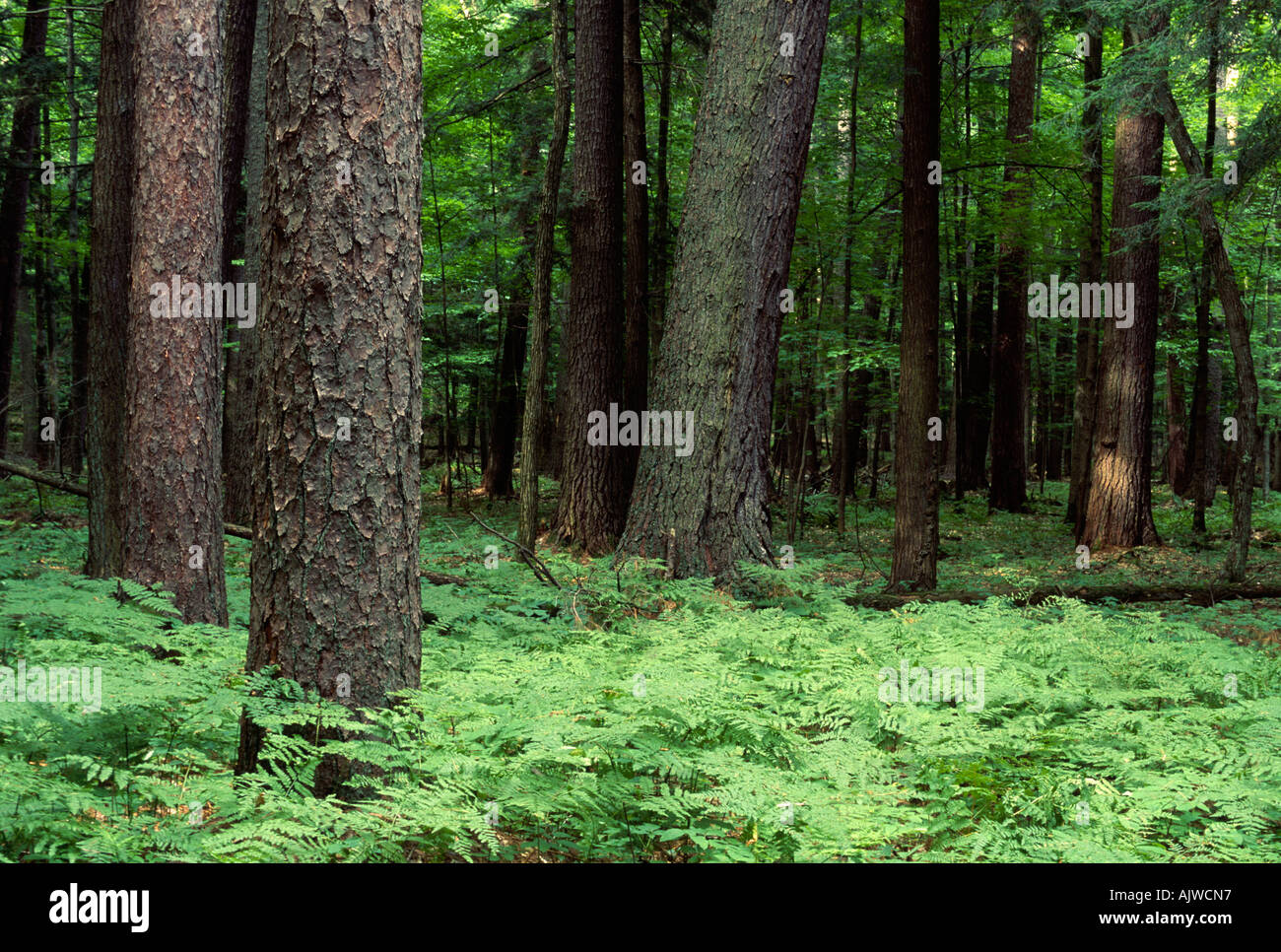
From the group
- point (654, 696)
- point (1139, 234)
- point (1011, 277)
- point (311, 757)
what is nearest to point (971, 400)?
point (1011, 277)

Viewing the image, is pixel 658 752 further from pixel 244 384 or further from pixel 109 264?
pixel 244 384

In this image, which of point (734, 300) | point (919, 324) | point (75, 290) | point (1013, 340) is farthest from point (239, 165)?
point (1013, 340)

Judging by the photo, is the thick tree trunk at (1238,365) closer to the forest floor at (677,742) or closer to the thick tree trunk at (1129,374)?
the thick tree trunk at (1129,374)

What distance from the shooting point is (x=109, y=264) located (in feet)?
23.2

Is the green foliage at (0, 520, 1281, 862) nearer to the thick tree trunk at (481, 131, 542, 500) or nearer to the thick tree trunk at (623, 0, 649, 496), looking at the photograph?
the thick tree trunk at (623, 0, 649, 496)

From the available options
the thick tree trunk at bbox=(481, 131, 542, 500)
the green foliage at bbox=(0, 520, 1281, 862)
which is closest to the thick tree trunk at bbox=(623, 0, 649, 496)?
the green foliage at bbox=(0, 520, 1281, 862)

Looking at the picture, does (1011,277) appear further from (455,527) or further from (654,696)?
(654,696)

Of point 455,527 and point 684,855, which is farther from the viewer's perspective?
point 455,527

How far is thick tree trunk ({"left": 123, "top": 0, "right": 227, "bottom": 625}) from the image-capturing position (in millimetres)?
6449

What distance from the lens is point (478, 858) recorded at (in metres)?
3.01

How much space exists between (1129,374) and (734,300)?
8.10 m

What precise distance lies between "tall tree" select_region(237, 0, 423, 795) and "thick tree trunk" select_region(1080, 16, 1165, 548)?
11.9 m

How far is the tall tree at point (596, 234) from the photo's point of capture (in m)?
11.4
